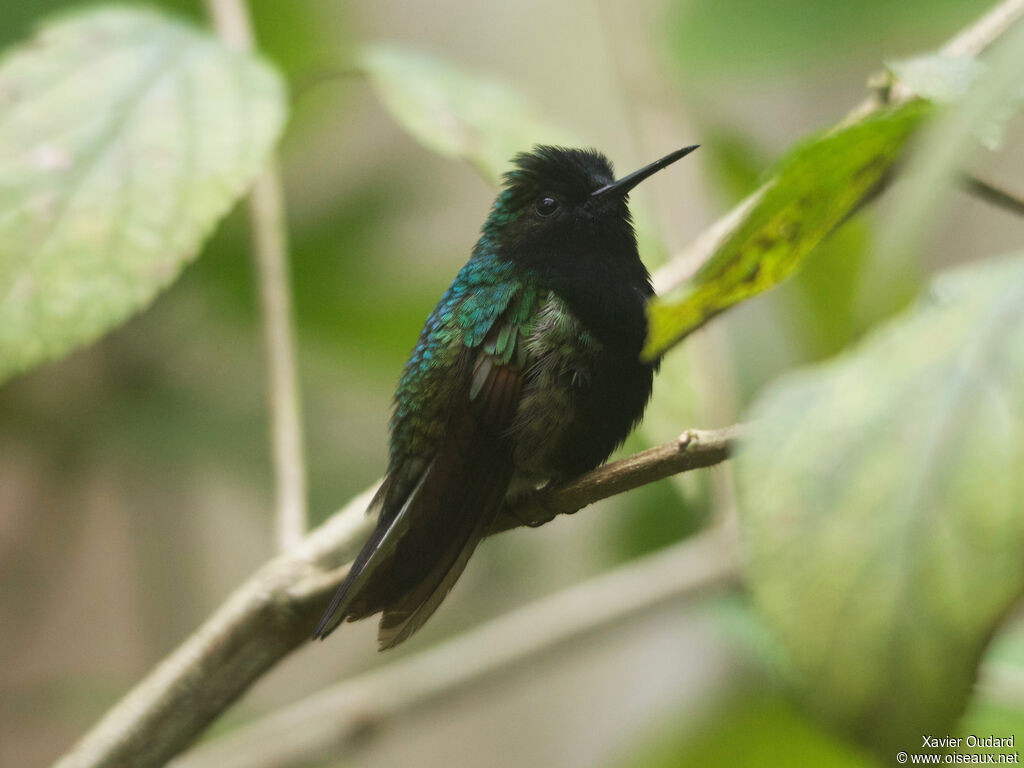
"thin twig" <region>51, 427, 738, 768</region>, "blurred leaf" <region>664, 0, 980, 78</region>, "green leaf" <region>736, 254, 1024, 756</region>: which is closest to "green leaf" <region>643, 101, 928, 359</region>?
"green leaf" <region>736, 254, 1024, 756</region>

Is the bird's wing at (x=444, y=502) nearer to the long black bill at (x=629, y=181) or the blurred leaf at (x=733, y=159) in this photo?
the long black bill at (x=629, y=181)

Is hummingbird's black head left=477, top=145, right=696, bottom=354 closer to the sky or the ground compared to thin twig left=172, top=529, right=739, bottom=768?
closer to the sky

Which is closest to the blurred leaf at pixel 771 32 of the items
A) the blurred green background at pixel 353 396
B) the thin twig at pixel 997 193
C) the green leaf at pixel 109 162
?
the blurred green background at pixel 353 396

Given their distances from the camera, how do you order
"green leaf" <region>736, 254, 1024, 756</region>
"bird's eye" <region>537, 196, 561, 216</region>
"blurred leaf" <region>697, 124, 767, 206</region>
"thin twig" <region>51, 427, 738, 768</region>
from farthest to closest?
"blurred leaf" <region>697, 124, 767, 206</region> < "bird's eye" <region>537, 196, 561, 216</region> < "thin twig" <region>51, 427, 738, 768</region> < "green leaf" <region>736, 254, 1024, 756</region>

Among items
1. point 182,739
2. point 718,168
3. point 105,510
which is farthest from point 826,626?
point 105,510

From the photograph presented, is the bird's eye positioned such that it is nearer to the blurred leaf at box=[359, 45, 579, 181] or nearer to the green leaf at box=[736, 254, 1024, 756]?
the blurred leaf at box=[359, 45, 579, 181]

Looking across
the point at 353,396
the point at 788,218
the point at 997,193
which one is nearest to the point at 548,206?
the point at 997,193
